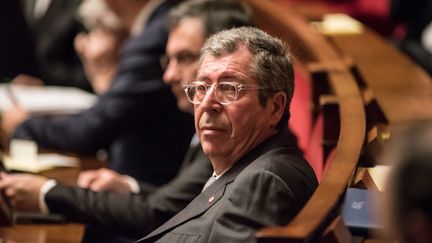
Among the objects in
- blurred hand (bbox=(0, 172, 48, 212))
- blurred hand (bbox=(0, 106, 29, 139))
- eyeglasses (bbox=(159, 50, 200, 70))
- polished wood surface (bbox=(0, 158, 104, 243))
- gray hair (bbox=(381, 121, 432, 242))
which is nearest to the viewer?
gray hair (bbox=(381, 121, 432, 242))

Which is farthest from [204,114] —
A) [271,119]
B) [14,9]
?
[14,9]

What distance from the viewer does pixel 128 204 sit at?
8.51 feet

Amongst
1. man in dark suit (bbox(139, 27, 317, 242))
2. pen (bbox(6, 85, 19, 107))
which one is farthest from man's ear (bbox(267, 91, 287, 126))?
pen (bbox(6, 85, 19, 107))

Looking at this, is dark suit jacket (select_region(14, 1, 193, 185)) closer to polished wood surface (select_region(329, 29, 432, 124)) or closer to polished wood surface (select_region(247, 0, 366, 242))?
polished wood surface (select_region(247, 0, 366, 242))

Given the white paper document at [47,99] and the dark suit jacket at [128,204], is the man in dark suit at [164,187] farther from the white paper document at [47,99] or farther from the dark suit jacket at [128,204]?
the white paper document at [47,99]

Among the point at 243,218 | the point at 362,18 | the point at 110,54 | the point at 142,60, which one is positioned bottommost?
the point at 362,18

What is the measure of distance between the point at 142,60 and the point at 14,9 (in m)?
1.87

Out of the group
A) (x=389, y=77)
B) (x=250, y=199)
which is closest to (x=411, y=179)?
(x=250, y=199)

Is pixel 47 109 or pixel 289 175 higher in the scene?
pixel 289 175

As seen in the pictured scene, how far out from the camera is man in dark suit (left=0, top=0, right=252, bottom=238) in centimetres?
249

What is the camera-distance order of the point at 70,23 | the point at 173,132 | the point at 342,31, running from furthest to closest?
the point at 70,23 < the point at 342,31 < the point at 173,132

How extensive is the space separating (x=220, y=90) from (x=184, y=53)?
0.82 meters

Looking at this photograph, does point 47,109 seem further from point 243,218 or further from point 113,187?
point 243,218

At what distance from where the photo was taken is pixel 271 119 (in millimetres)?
1966
